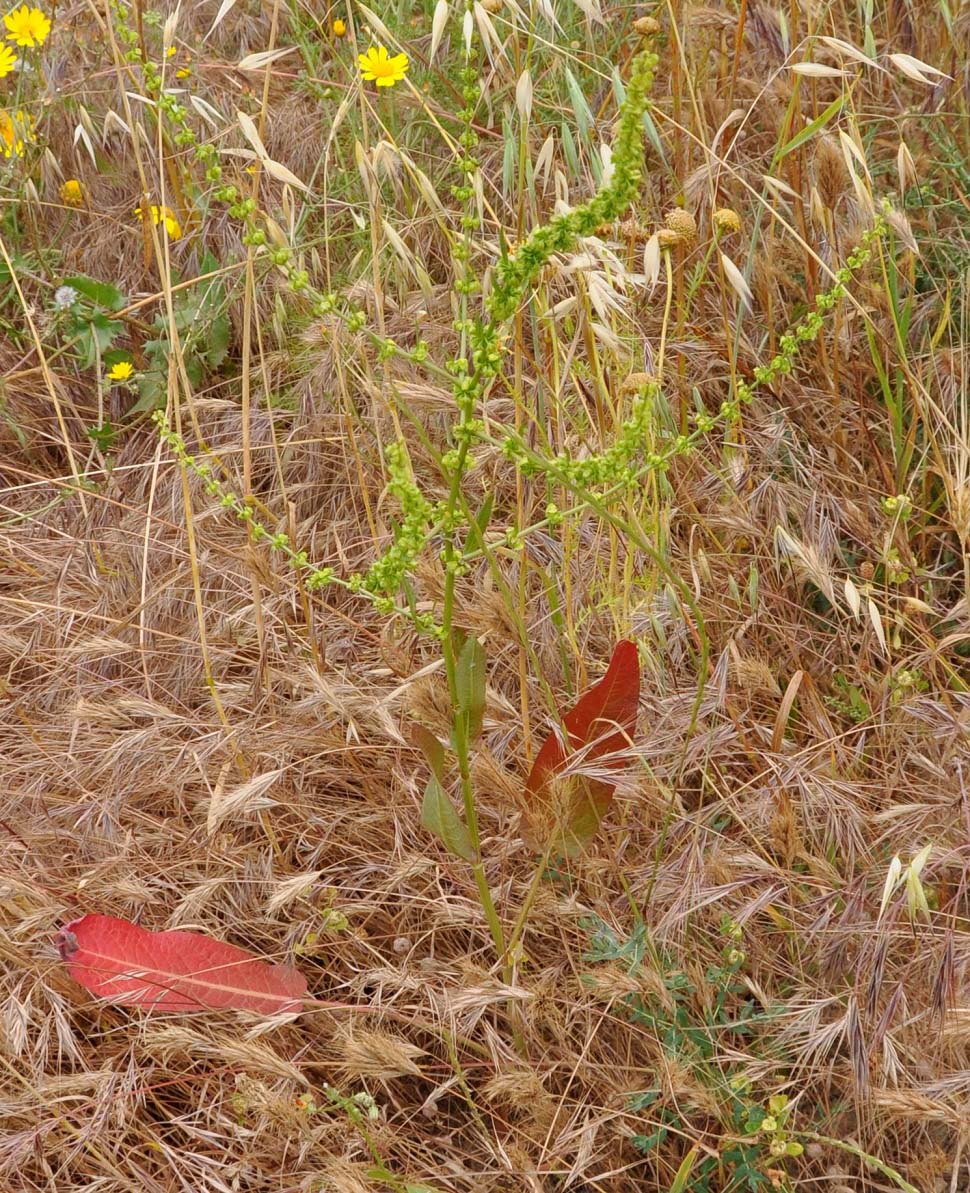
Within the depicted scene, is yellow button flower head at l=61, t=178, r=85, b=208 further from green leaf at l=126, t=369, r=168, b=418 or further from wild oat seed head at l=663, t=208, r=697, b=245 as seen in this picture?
wild oat seed head at l=663, t=208, r=697, b=245

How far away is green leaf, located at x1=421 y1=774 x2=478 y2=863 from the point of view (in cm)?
129

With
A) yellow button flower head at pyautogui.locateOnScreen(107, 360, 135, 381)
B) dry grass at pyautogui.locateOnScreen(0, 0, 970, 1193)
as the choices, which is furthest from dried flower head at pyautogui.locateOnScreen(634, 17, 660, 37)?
yellow button flower head at pyautogui.locateOnScreen(107, 360, 135, 381)

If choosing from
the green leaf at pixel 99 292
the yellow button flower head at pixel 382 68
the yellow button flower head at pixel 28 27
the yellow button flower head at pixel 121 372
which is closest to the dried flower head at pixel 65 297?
the green leaf at pixel 99 292

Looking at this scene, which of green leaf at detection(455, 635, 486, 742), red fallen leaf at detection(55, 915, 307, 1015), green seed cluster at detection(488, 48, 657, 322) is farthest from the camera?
red fallen leaf at detection(55, 915, 307, 1015)

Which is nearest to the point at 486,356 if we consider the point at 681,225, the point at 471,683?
the point at 471,683

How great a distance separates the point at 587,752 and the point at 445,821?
0.66 ft

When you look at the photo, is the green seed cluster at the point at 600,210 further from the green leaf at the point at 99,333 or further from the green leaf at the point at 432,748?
the green leaf at the point at 99,333

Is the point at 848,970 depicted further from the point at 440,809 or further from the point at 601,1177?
the point at 440,809

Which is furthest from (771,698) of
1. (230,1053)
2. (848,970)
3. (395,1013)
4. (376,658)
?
(230,1053)

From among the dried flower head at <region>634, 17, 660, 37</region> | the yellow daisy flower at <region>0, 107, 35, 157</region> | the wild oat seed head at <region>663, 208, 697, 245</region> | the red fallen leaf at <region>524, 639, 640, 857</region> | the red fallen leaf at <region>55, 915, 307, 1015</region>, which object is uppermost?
the dried flower head at <region>634, 17, 660, 37</region>

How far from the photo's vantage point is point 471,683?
1.28 metres

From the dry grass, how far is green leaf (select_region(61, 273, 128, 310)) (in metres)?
0.06

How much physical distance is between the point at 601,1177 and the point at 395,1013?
0.29m

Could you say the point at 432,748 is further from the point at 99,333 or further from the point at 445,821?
the point at 99,333
